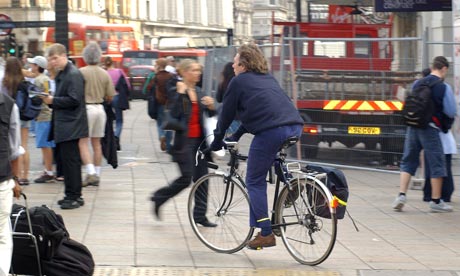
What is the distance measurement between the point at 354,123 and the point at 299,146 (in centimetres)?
116

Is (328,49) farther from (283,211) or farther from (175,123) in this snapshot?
(283,211)

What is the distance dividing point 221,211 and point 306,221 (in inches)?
38.2

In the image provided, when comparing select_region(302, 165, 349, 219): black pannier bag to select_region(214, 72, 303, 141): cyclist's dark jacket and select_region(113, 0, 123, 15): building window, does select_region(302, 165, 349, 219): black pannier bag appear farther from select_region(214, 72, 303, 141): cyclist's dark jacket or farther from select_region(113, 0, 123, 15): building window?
select_region(113, 0, 123, 15): building window

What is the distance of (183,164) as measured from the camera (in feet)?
29.8

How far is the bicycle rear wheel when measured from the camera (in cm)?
747

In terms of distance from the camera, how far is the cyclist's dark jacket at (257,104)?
7.65 meters

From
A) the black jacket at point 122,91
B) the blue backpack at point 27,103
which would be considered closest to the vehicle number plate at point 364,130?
the black jacket at point 122,91

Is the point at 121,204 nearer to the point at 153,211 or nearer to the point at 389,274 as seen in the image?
the point at 153,211

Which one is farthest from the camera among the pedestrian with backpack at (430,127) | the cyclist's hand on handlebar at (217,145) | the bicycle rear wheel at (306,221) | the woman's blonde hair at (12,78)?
the woman's blonde hair at (12,78)

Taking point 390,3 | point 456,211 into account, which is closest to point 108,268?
point 456,211

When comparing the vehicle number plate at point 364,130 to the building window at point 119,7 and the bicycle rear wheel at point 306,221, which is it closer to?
A: the bicycle rear wheel at point 306,221

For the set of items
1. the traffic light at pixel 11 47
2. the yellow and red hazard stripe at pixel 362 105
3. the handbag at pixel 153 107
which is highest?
the traffic light at pixel 11 47

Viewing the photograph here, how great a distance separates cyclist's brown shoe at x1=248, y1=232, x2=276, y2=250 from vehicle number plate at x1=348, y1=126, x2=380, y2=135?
680cm

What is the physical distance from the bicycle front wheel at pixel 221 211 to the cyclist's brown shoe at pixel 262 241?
155 mm
